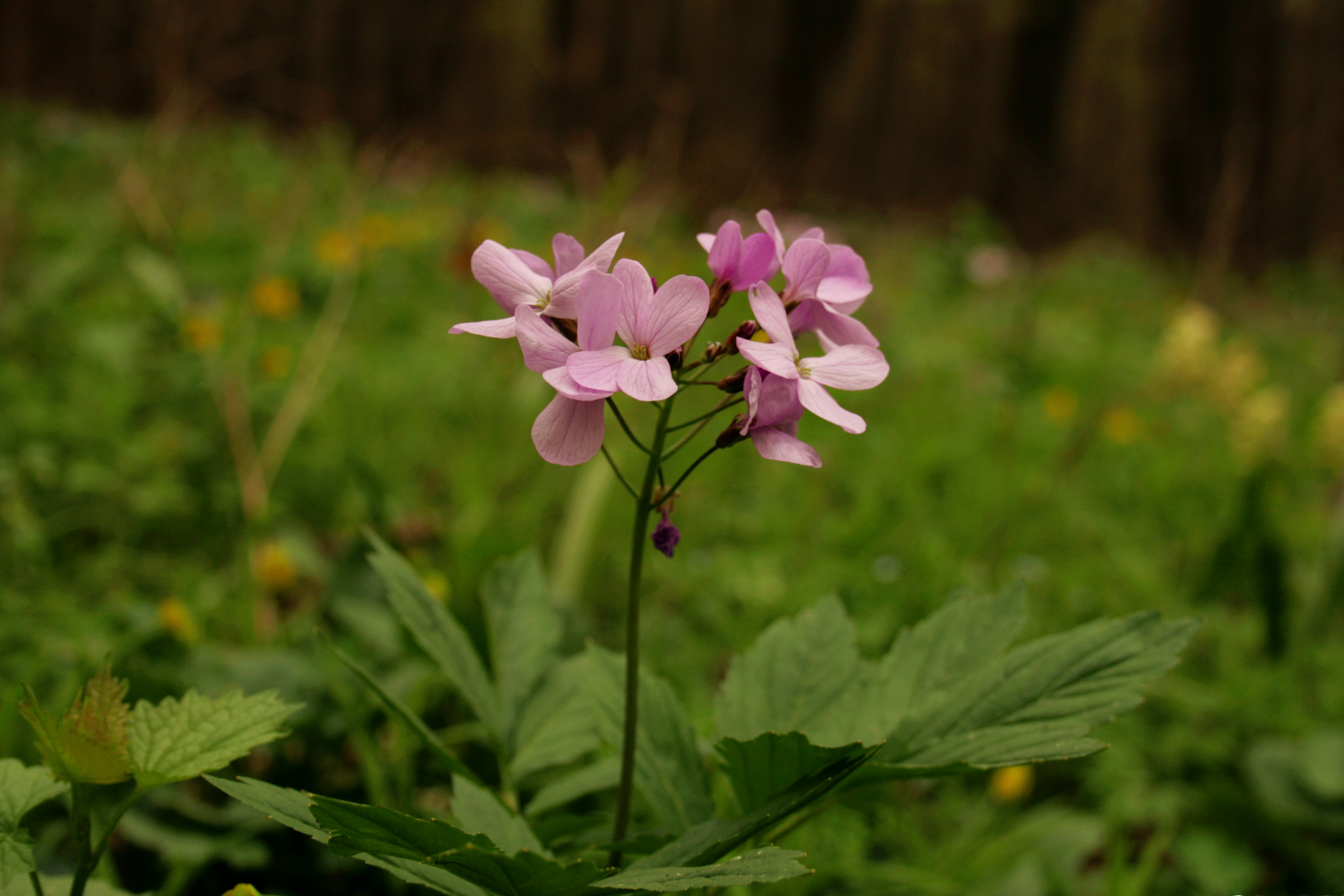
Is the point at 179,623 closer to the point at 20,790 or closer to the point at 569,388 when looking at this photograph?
the point at 20,790

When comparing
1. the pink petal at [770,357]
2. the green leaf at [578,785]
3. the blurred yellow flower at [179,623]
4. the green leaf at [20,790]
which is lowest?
the blurred yellow flower at [179,623]

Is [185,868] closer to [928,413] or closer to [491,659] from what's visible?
[491,659]

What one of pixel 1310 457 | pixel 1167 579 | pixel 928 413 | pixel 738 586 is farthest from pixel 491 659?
pixel 1310 457

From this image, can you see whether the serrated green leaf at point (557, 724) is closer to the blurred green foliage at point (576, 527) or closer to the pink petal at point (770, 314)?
the blurred green foliage at point (576, 527)

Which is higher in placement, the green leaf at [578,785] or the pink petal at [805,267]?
the pink petal at [805,267]

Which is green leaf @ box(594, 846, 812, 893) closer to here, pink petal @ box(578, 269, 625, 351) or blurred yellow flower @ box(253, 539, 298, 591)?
pink petal @ box(578, 269, 625, 351)

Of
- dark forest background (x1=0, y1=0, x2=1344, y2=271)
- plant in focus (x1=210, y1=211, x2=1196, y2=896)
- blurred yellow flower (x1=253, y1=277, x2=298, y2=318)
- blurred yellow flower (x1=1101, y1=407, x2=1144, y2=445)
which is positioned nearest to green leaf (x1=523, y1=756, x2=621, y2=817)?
plant in focus (x1=210, y1=211, x2=1196, y2=896)

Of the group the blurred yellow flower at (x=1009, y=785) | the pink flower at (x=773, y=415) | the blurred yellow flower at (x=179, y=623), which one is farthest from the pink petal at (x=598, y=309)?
the blurred yellow flower at (x=1009, y=785)
